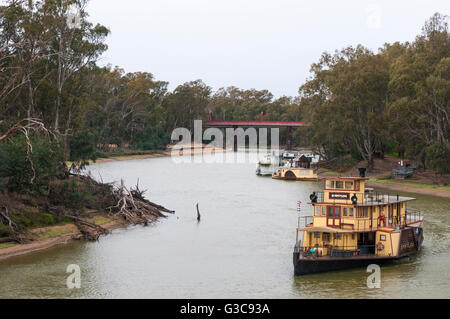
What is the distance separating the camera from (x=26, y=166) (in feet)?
141

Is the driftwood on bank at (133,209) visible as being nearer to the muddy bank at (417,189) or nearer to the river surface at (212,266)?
the river surface at (212,266)

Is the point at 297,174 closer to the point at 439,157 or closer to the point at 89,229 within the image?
the point at 439,157

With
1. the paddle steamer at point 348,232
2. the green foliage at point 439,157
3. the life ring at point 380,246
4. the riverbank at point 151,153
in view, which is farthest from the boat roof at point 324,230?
the riverbank at point 151,153

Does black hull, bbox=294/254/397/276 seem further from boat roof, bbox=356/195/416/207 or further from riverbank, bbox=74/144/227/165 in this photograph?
riverbank, bbox=74/144/227/165

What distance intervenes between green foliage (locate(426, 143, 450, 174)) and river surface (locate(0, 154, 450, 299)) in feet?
46.5

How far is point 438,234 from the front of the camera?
147ft

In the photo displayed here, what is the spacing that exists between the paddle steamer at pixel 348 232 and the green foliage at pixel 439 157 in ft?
119

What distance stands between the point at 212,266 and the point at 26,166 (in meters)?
16.8

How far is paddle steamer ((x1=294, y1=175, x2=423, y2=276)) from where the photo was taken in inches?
1308

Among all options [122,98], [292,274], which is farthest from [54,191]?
[122,98]

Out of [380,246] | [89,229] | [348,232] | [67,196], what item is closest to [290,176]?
[67,196]

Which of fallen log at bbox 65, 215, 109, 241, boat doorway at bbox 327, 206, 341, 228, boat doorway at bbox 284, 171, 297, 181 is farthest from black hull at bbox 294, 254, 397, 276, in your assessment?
boat doorway at bbox 284, 171, 297, 181

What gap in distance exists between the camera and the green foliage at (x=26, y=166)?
139 feet

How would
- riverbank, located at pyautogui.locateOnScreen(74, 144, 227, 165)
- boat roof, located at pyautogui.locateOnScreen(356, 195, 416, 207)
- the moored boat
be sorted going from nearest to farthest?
1. boat roof, located at pyautogui.locateOnScreen(356, 195, 416, 207)
2. the moored boat
3. riverbank, located at pyautogui.locateOnScreen(74, 144, 227, 165)
